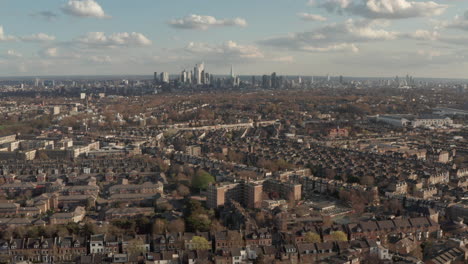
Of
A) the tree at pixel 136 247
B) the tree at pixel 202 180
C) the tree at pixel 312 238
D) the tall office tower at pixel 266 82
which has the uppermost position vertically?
the tall office tower at pixel 266 82

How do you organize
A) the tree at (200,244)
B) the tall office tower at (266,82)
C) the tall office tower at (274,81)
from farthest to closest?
the tall office tower at (266,82) < the tall office tower at (274,81) < the tree at (200,244)

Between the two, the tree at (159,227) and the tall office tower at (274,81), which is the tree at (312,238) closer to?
the tree at (159,227)

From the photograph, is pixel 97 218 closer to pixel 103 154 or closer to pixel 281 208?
pixel 281 208

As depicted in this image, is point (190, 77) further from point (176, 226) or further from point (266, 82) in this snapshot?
point (176, 226)

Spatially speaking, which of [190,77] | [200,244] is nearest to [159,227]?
[200,244]

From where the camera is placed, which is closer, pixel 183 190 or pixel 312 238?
pixel 312 238

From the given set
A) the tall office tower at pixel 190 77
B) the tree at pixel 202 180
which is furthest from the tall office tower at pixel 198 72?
the tree at pixel 202 180

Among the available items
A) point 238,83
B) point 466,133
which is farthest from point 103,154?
point 238,83

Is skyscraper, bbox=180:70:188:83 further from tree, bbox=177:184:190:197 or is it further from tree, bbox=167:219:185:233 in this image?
tree, bbox=167:219:185:233

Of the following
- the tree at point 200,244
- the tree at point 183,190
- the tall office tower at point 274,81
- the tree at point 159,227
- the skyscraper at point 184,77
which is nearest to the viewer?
the tree at point 200,244
